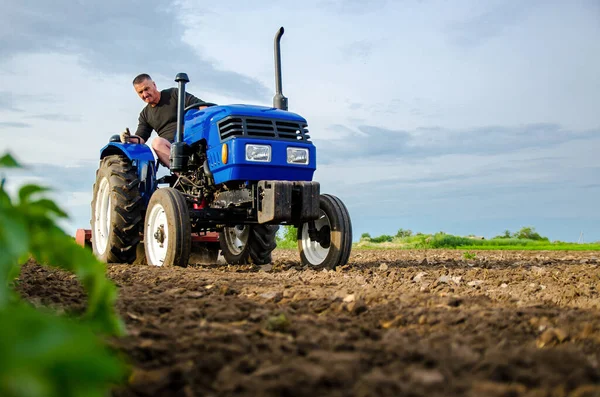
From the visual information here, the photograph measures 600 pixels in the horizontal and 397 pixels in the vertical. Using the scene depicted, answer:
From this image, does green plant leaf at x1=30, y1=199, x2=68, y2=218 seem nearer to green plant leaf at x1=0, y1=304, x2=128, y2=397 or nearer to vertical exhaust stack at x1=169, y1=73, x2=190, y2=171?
green plant leaf at x1=0, y1=304, x2=128, y2=397

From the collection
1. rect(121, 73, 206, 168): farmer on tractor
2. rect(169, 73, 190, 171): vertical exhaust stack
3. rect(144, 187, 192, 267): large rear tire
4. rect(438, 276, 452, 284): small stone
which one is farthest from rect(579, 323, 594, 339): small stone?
rect(121, 73, 206, 168): farmer on tractor

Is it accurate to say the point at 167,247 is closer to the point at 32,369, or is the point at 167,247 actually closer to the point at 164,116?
the point at 164,116

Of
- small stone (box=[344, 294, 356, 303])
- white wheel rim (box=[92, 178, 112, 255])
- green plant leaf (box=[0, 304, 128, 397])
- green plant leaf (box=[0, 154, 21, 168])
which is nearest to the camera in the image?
green plant leaf (box=[0, 304, 128, 397])


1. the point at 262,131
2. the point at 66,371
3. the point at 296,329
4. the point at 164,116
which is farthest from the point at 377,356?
the point at 164,116

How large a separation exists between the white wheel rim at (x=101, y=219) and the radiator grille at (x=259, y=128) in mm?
2480

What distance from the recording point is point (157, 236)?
6.16 meters

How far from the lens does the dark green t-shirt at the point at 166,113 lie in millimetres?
7445

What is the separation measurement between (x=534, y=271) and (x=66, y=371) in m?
5.65

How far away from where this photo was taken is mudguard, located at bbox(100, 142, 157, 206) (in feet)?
22.6

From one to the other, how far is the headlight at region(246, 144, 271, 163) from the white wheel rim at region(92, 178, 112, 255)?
2.76 meters

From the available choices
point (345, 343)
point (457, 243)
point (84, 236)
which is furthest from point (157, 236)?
point (457, 243)

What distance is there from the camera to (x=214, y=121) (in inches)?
240

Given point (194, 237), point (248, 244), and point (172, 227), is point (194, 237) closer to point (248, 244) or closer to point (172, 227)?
point (248, 244)

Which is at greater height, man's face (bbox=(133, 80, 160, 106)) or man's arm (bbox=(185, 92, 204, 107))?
man's face (bbox=(133, 80, 160, 106))
